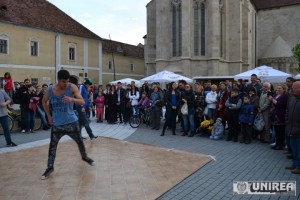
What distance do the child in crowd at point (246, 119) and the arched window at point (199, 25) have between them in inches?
775

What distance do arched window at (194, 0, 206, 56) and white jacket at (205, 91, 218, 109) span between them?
59.7 ft

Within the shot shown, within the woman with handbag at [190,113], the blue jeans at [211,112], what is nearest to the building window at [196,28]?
the woman with handbag at [190,113]

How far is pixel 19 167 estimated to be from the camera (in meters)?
7.62

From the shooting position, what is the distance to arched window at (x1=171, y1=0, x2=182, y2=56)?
30500mm

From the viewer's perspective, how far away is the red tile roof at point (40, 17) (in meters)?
32.0

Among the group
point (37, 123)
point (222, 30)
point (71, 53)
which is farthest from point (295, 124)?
point (71, 53)

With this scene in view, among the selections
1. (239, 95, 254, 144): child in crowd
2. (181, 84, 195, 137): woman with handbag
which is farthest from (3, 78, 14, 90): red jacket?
(239, 95, 254, 144): child in crowd

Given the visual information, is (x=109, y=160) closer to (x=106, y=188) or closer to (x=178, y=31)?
(x=106, y=188)

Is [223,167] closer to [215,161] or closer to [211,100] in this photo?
[215,161]

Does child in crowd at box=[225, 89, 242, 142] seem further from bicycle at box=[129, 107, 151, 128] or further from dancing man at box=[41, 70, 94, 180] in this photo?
dancing man at box=[41, 70, 94, 180]

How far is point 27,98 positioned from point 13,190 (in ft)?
25.3

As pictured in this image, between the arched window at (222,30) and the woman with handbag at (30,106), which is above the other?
the arched window at (222,30)

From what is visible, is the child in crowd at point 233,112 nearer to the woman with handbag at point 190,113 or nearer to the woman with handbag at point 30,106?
the woman with handbag at point 190,113

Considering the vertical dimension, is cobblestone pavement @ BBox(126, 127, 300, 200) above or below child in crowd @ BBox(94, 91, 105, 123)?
below
